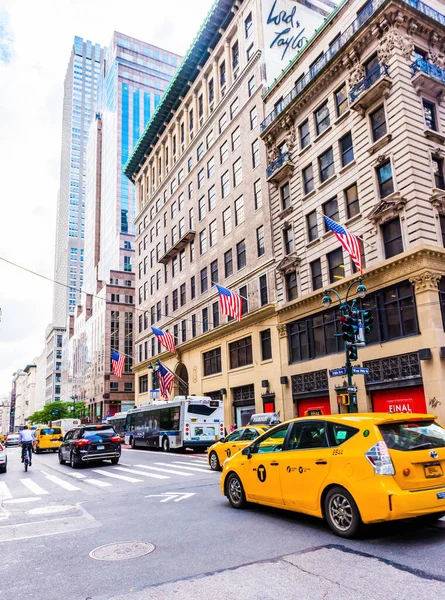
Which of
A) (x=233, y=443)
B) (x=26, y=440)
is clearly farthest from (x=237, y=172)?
(x=233, y=443)

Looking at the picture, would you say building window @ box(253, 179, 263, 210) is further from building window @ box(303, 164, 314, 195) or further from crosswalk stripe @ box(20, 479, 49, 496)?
crosswalk stripe @ box(20, 479, 49, 496)

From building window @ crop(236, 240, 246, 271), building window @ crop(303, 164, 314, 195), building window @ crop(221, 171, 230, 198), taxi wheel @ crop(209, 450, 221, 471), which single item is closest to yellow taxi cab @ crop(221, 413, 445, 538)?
taxi wheel @ crop(209, 450, 221, 471)

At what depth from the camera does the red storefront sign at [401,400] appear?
852 inches

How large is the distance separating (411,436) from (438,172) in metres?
20.8

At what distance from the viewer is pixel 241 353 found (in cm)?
3700

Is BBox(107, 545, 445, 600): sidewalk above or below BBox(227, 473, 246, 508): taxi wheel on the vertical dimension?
below

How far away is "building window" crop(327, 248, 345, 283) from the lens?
26870 millimetres

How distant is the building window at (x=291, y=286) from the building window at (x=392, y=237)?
789cm

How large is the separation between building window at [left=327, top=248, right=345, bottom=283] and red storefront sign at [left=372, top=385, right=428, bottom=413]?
6.72 m

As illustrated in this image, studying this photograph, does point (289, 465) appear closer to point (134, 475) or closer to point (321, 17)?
point (134, 475)

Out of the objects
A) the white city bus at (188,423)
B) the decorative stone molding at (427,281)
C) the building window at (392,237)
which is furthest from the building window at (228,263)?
the decorative stone molding at (427,281)

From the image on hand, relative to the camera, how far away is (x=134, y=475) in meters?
16.6

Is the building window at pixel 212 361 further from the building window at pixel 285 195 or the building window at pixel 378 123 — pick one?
the building window at pixel 378 123

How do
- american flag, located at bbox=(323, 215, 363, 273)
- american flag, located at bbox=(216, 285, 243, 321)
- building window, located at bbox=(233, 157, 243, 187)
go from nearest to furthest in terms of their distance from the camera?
american flag, located at bbox=(323, 215, 363, 273) < american flag, located at bbox=(216, 285, 243, 321) < building window, located at bbox=(233, 157, 243, 187)
